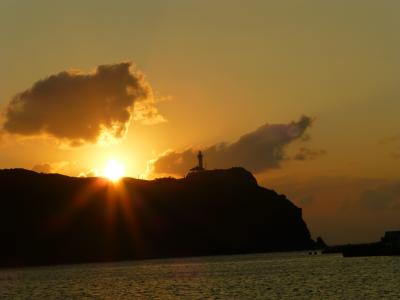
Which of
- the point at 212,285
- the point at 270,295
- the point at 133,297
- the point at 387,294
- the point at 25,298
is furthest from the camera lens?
the point at 212,285

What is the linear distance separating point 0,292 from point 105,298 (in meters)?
29.3

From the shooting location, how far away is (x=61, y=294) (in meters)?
105

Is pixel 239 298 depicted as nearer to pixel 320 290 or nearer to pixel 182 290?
pixel 320 290

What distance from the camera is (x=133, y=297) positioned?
93.1 m

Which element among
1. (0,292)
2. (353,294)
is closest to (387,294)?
(353,294)

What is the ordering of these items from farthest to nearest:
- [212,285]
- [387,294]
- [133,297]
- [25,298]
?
1. [212,285]
2. [25,298]
3. [133,297]
4. [387,294]

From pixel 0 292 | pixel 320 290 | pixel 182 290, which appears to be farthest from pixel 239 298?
pixel 0 292

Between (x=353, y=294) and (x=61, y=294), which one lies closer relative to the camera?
(x=353, y=294)

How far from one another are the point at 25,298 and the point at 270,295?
35272mm

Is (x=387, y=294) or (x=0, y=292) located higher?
(x=0, y=292)

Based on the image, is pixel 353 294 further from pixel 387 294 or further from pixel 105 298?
pixel 105 298

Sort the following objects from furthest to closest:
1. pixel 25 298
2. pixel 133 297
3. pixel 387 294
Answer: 1. pixel 25 298
2. pixel 133 297
3. pixel 387 294

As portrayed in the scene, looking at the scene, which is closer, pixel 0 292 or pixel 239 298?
pixel 239 298

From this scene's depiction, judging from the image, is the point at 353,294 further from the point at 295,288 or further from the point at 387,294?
the point at 295,288
